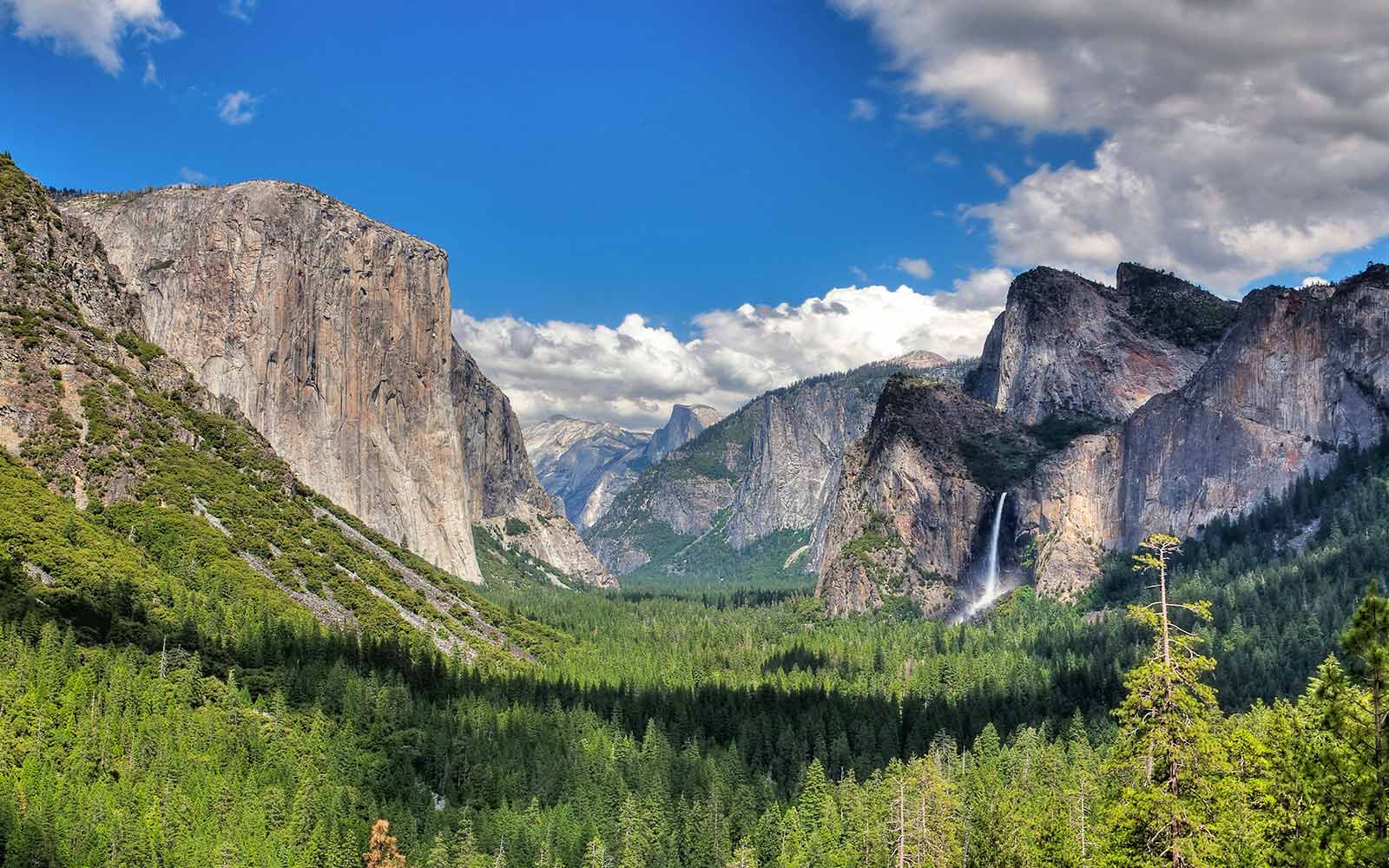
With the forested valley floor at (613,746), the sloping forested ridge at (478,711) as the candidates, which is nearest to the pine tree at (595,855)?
the sloping forested ridge at (478,711)

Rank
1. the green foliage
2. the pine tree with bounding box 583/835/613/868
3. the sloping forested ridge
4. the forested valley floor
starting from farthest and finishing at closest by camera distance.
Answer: the green foliage < the pine tree with bounding box 583/835/613/868 < the sloping forested ridge < the forested valley floor

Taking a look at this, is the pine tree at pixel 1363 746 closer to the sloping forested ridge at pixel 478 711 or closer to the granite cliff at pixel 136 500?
the sloping forested ridge at pixel 478 711

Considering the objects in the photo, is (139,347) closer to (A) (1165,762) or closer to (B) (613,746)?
(B) (613,746)

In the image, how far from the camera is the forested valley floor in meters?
32.2

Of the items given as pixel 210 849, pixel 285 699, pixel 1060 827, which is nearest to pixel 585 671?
pixel 285 699

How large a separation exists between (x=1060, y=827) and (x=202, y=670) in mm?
77465

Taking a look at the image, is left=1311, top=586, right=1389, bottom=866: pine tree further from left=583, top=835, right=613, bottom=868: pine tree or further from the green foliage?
the green foliage

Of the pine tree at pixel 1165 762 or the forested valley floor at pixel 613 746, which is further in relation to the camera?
the forested valley floor at pixel 613 746

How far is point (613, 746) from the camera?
119m

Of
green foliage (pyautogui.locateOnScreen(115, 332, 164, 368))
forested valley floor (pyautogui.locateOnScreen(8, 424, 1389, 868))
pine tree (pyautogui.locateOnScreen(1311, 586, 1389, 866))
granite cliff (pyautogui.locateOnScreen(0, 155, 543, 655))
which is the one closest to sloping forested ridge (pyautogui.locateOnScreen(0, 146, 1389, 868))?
pine tree (pyautogui.locateOnScreen(1311, 586, 1389, 866))

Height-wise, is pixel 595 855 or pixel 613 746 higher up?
pixel 613 746

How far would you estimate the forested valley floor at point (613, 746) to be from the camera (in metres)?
32.2

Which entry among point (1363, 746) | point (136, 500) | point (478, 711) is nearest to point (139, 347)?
point (136, 500)

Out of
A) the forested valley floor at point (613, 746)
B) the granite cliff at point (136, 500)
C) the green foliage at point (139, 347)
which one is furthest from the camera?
the green foliage at point (139, 347)
